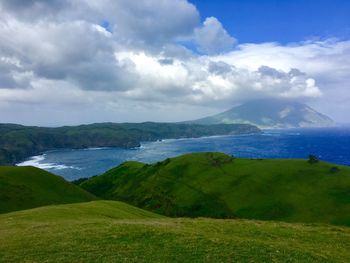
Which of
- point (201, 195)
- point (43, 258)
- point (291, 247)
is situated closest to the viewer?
point (43, 258)

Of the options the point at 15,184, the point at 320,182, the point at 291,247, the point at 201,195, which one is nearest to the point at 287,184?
the point at 320,182

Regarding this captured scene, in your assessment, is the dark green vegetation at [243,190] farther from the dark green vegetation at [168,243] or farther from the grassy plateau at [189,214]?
the dark green vegetation at [168,243]

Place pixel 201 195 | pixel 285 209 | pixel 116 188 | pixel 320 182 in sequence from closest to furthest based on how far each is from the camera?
pixel 285 209, pixel 320 182, pixel 201 195, pixel 116 188

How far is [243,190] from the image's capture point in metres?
142

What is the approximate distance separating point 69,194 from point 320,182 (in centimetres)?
10196

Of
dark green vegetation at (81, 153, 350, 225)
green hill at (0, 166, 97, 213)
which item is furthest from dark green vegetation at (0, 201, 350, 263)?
dark green vegetation at (81, 153, 350, 225)

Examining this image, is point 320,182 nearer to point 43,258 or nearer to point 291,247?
point 291,247

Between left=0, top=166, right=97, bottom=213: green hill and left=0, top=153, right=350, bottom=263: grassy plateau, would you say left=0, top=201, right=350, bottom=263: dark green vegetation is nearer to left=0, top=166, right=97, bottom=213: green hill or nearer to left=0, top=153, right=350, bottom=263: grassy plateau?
left=0, top=153, right=350, bottom=263: grassy plateau

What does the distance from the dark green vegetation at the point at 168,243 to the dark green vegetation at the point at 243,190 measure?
278 feet

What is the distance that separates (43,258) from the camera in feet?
79.7

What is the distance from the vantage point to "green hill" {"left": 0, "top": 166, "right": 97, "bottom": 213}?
287 ft

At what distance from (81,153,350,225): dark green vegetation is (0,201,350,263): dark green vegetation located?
84694 mm

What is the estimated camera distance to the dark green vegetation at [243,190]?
118875 millimetres

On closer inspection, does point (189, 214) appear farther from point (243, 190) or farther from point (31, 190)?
point (31, 190)
